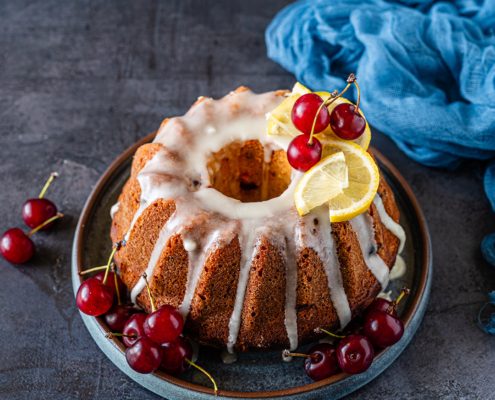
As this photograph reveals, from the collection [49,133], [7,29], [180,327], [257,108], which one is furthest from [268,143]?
[7,29]

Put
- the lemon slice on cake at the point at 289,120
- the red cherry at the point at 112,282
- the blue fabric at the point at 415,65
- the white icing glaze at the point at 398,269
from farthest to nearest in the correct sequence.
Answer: the blue fabric at the point at 415,65 → the white icing glaze at the point at 398,269 → the red cherry at the point at 112,282 → the lemon slice on cake at the point at 289,120

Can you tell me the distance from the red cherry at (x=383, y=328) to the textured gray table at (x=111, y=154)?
16 cm

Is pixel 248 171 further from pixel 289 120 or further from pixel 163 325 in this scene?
pixel 163 325

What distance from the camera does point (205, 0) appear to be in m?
3.02

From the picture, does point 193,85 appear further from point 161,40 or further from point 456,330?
point 456,330

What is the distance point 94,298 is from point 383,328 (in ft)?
2.50

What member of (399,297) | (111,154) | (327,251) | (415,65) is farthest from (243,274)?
(415,65)

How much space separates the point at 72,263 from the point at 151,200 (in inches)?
16.4

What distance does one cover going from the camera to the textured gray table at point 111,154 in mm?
1914

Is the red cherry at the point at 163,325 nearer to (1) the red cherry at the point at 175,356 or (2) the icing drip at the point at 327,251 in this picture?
(1) the red cherry at the point at 175,356

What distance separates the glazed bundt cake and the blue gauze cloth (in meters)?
0.47

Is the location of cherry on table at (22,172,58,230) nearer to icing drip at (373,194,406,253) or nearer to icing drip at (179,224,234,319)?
icing drip at (179,224,234,319)

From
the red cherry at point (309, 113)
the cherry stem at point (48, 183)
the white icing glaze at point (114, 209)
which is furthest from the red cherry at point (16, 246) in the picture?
the red cherry at point (309, 113)

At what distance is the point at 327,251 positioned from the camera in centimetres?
175
